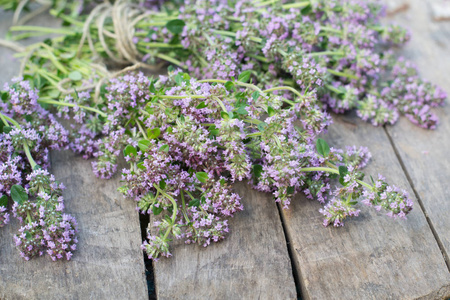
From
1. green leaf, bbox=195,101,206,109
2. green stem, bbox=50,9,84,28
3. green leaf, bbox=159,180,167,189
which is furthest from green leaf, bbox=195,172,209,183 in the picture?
green stem, bbox=50,9,84,28

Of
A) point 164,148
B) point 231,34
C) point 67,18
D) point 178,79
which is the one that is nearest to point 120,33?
point 67,18

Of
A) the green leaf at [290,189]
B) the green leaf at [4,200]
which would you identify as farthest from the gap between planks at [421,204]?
the green leaf at [4,200]

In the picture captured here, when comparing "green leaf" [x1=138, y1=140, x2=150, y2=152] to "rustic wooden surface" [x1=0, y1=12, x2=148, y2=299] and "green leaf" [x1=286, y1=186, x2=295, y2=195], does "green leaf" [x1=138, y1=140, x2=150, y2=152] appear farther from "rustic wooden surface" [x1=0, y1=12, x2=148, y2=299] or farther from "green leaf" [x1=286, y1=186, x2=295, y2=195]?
"green leaf" [x1=286, y1=186, x2=295, y2=195]

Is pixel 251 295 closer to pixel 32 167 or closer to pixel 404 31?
pixel 32 167

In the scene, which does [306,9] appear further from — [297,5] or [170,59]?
[170,59]

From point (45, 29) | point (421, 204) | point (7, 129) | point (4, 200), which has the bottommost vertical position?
point (421, 204)

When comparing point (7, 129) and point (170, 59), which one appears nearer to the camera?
point (7, 129)
